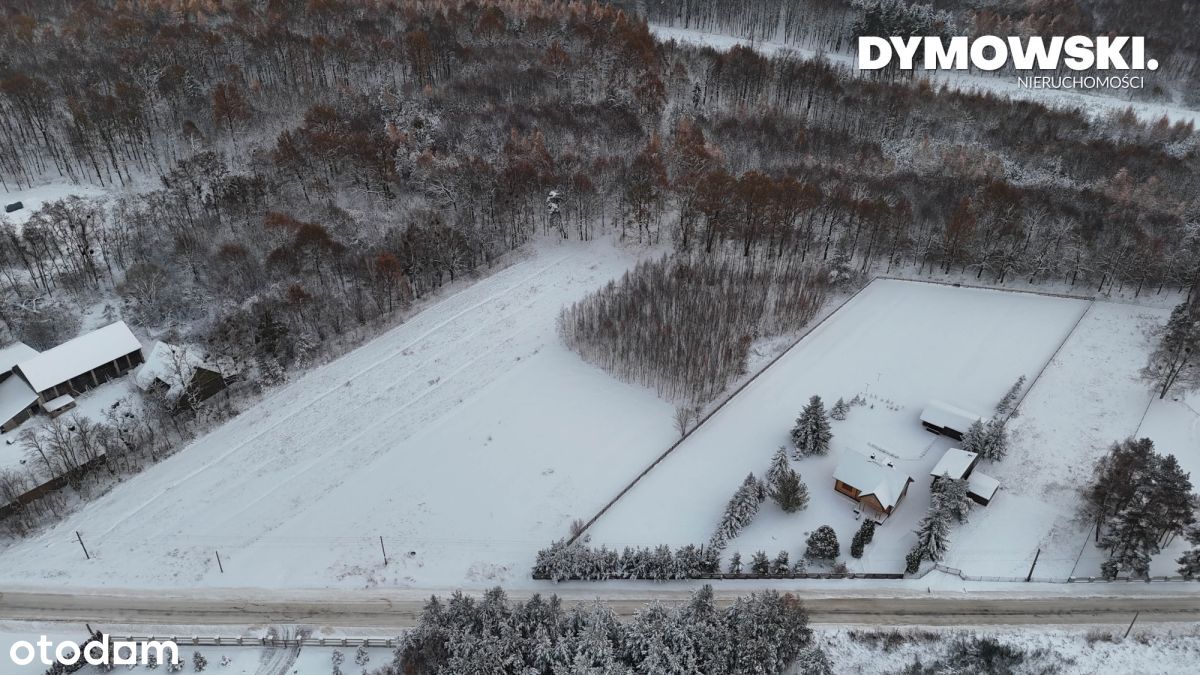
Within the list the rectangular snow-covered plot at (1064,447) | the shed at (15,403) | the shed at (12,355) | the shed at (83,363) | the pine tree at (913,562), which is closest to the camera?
the pine tree at (913,562)

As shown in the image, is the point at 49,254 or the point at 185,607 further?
the point at 49,254

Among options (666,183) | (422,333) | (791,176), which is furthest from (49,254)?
(791,176)

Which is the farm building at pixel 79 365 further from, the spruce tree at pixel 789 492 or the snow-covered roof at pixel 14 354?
the spruce tree at pixel 789 492

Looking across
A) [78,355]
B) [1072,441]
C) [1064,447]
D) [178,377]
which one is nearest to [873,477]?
[1064,447]

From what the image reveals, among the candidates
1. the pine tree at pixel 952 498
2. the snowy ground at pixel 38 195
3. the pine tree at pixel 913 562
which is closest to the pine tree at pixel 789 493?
the pine tree at pixel 913 562

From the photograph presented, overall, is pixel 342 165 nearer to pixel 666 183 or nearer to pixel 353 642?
pixel 666 183
